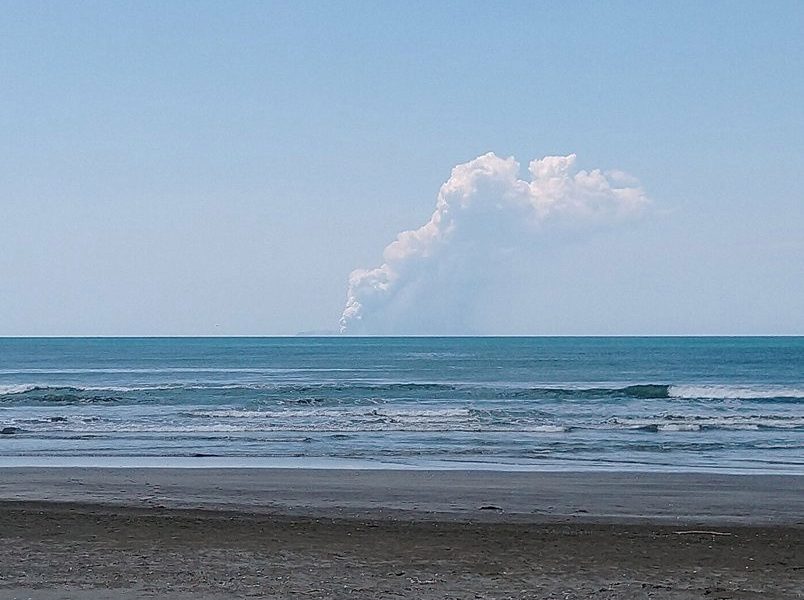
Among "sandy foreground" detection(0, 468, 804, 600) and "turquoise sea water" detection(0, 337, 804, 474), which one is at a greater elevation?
"sandy foreground" detection(0, 468, 804, 600)

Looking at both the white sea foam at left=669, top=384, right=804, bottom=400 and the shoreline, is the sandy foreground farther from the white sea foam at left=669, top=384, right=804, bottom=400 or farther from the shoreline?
the white sea foam at left=669, top=384, right=804, bottom=400

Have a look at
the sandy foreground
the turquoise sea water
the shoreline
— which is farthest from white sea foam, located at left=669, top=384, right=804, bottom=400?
the sandy foreground

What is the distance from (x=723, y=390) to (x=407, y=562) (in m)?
42.4

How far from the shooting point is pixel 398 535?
1135cm

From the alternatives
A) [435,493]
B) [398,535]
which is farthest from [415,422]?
[398,535]

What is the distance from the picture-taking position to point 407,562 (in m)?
9.61

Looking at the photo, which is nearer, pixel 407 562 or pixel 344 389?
pixel 407 562

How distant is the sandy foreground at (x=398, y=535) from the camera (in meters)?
8.55

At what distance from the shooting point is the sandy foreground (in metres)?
8.55

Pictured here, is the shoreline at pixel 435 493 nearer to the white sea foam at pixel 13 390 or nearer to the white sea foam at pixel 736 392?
the white sea foam at pixel 736 392

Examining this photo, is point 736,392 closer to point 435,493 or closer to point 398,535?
point 435,493

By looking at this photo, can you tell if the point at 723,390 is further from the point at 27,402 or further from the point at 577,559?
the point at 577,559

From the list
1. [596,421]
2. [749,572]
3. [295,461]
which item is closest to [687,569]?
[749,572]

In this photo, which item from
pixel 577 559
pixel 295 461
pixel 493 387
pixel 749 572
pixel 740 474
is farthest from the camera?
pixel 493 387
